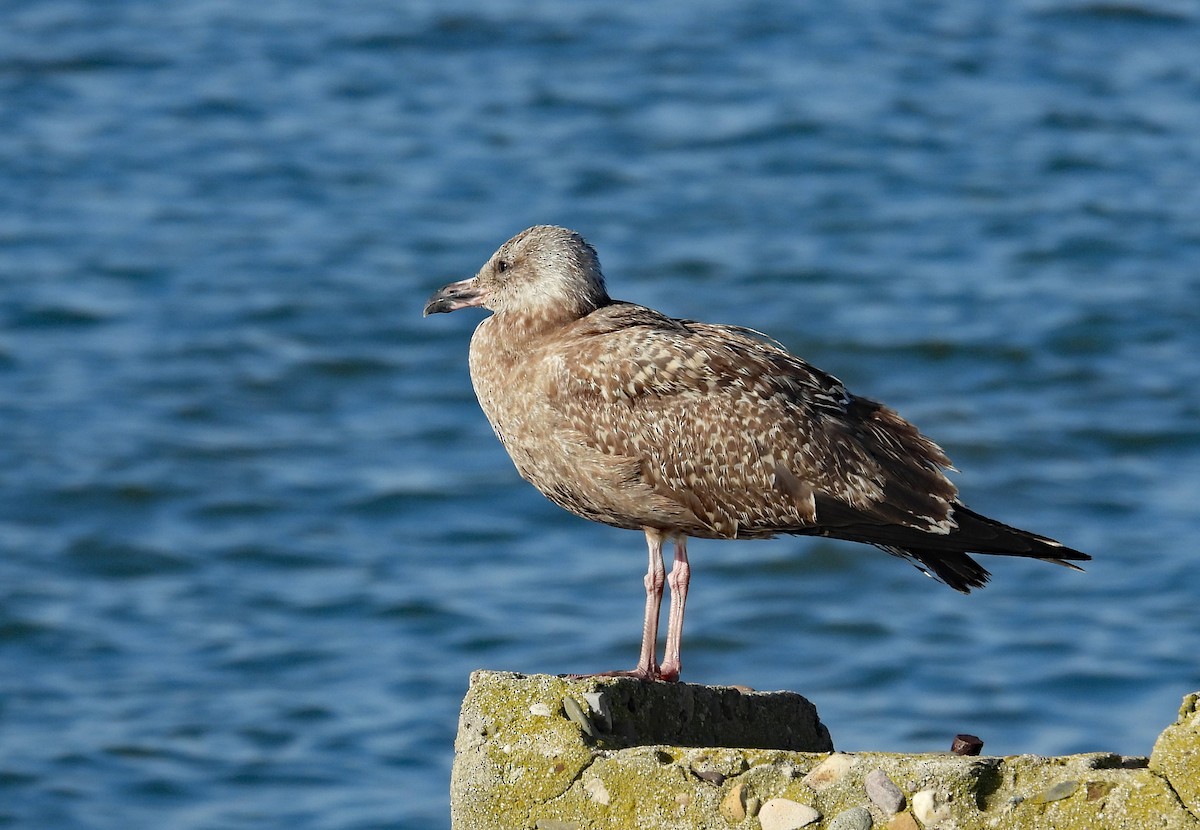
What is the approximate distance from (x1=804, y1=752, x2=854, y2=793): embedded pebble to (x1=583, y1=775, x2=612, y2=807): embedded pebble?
0.62 m

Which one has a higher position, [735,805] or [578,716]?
[578,716]

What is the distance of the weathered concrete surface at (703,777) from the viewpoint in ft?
17.1

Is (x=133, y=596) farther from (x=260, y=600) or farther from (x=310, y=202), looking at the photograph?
(x=310, y=202)

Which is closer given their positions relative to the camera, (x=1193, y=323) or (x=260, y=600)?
(x=260, y=600)

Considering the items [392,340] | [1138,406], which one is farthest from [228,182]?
[1138,406]

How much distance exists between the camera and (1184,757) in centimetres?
514

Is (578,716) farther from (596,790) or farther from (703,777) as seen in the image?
(703,777)

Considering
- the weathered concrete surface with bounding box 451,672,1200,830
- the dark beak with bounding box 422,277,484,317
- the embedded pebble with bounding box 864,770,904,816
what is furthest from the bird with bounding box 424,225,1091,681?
the embedded pebble with bounding box 864,770,904,816

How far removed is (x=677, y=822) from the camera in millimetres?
5566

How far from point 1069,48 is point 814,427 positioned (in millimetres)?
27172

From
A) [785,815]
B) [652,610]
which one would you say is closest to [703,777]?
[785,815]

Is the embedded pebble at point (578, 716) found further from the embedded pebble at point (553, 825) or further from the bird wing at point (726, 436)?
the bird wing at point (726, 436)

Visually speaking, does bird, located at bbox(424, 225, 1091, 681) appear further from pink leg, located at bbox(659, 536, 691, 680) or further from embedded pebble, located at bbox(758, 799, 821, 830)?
embedded pebble, located at bbox(758, 799, 821, 830)

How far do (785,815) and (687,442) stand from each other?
296 cm
